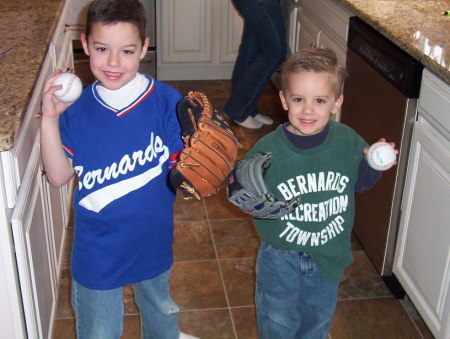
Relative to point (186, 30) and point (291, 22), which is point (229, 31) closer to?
point (186, 30)

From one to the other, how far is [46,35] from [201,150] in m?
0.94

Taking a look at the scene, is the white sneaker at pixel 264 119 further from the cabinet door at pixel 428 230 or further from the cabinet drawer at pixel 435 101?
the cabinet drawer at pixel 435 101

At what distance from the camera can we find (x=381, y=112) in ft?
A: 7.93

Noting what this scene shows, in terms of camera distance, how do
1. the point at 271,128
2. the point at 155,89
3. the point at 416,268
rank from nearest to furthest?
the point at 155,89, the point at 416,268, the point at 271,128

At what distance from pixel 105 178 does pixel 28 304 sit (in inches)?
15.8

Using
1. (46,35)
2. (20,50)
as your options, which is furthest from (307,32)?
(20,50)

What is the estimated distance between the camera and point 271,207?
61.4 inches

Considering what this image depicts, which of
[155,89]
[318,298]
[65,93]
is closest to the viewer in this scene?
[65,93]

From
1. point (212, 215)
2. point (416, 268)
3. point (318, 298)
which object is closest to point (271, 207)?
point (318, 298)

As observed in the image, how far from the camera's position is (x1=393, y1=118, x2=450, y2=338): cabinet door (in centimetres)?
205

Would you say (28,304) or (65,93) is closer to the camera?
(65,93)

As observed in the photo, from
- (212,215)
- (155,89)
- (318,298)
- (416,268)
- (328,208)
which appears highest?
(155,89)

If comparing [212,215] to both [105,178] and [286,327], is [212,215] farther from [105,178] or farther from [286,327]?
[105,178]

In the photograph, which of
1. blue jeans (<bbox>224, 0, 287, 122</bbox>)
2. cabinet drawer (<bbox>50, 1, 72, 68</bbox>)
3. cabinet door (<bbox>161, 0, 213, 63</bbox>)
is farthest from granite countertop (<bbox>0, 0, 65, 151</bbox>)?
cabinet door (<bbox>161, 0, 213, 63</bbox>)
